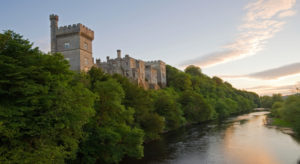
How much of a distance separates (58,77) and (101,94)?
9615 millimetres

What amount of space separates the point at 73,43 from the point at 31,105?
21152 mm

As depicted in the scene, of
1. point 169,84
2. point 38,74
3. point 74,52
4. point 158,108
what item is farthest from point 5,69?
point 169,84

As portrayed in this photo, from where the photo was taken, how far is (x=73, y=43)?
34.9m

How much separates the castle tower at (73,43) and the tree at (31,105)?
17.0m

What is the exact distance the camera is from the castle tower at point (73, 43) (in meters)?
34.7

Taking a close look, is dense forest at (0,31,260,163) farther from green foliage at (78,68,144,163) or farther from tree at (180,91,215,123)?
tree at (180,91,215,123)

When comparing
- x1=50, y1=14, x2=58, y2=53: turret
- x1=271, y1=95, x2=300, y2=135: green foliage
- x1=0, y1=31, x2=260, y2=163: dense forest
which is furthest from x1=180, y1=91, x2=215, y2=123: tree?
x1=50, y1=14, x2=58, y2=53: turret

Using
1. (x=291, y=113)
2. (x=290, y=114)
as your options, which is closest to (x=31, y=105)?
(x=291, y=113)

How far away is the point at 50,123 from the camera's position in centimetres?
1631

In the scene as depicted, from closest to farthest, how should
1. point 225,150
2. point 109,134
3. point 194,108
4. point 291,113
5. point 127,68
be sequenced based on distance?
point 109,134 → point 225,150 → point 291,113 → point 194,108 → point 127,68

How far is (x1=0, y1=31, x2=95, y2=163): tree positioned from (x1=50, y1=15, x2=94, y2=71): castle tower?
55.9 ft

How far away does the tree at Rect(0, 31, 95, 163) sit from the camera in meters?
14.4

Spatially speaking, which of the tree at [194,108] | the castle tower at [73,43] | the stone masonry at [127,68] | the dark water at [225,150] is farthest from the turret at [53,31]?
the tree at [194,108]

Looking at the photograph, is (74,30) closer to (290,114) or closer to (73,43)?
(73,43)
